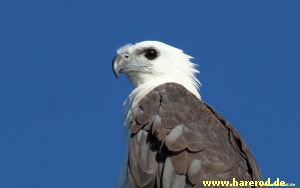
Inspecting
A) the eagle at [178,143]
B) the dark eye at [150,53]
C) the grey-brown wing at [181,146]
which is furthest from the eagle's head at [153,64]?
the grey-brown wing at [181,146]

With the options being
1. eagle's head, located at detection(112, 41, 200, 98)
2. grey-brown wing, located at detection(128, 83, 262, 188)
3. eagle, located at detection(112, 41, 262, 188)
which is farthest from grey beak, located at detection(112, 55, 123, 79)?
grey-brown wing, located at detection(128, 83, 262, 188)

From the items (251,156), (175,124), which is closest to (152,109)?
(175,124)

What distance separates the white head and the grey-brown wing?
1305 millimetres

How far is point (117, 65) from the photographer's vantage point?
18.3m

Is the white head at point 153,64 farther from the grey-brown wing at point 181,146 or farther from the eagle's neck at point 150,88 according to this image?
the grey-brown wing at point 181,146

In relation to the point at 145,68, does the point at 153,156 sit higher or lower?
lower

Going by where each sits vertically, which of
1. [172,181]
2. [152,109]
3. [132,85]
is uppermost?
[132,85]

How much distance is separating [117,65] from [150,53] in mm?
556

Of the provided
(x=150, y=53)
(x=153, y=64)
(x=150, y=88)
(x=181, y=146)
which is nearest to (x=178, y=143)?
(x=181, y=146)

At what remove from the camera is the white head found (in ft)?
59.4

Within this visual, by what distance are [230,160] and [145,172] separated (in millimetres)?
1172

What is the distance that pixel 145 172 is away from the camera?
51.6 feet

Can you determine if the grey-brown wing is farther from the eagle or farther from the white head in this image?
the white head

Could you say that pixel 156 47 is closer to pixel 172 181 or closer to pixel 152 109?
pixel 152 109
